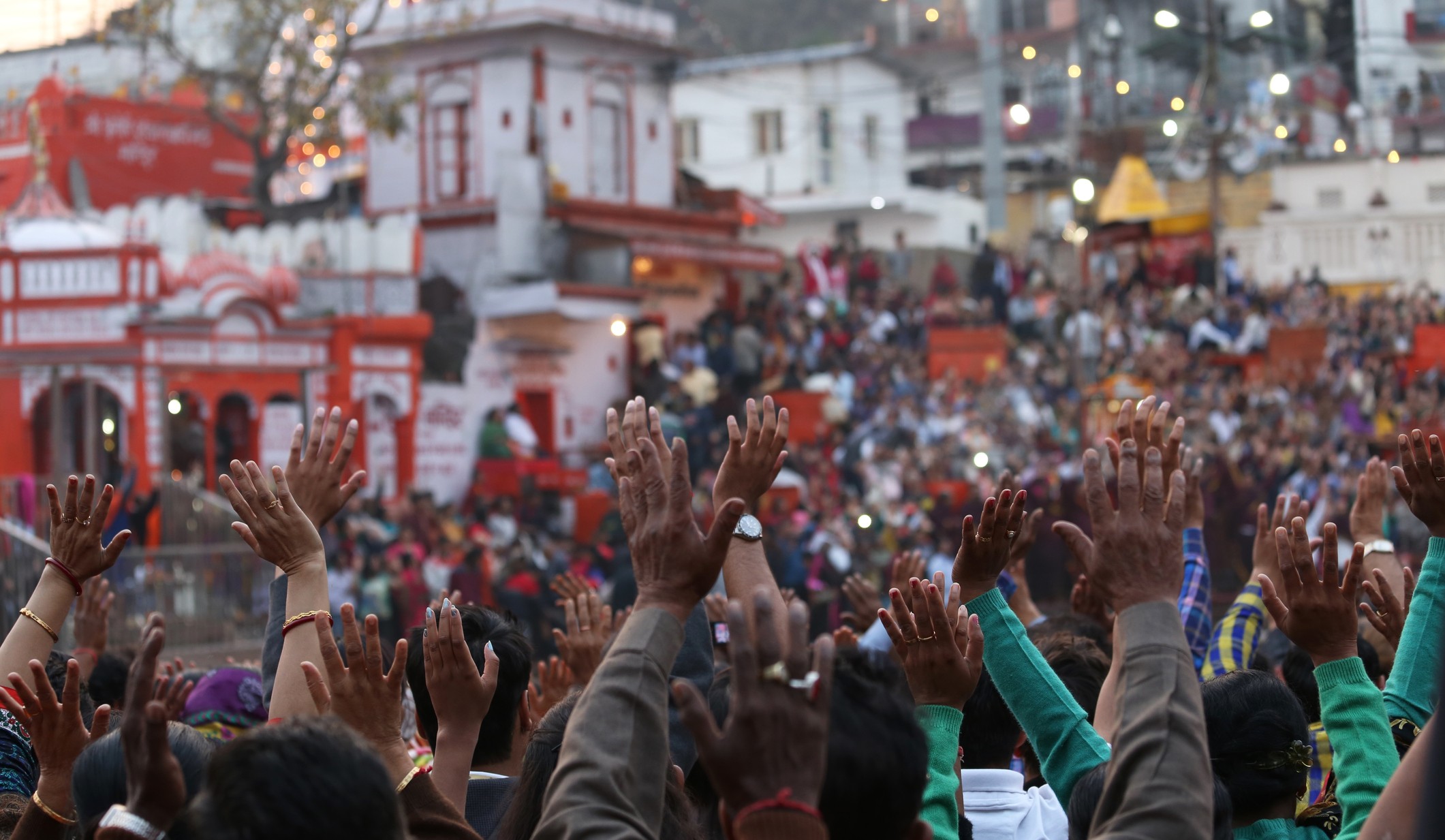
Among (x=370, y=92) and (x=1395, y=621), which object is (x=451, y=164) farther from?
(x=1395, y=621)

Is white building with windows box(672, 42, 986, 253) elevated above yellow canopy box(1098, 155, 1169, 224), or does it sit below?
above

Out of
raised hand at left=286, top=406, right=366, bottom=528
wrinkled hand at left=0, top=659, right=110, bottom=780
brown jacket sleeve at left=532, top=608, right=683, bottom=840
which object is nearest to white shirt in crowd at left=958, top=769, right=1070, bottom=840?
brown jacket sleeve at left=532, top=608, right=683, bottom=840

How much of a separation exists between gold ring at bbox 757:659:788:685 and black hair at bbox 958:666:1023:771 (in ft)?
6.00

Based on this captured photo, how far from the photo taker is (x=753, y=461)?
3.67 metres

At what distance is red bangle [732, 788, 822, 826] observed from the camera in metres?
2.39

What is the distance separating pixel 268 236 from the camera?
21797 mm

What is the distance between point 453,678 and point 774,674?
1.41 m

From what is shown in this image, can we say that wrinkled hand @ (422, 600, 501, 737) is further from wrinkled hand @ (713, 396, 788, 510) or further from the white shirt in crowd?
the white shirt in crowd

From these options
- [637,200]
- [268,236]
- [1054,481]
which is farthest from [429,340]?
[1054,481]

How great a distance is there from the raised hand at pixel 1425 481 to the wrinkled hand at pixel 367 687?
2410 millimetres

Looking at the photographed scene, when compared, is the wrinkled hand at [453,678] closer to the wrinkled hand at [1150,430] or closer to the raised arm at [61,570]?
the raised arm at [61,570]

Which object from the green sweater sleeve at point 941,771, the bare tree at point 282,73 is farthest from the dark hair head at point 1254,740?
the bare tree at point 282,73

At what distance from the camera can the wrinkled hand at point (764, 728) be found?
7.95 ft

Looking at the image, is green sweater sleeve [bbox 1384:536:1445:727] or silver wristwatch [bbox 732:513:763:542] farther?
silver wristwatch [bbox 732:513:763:542]
